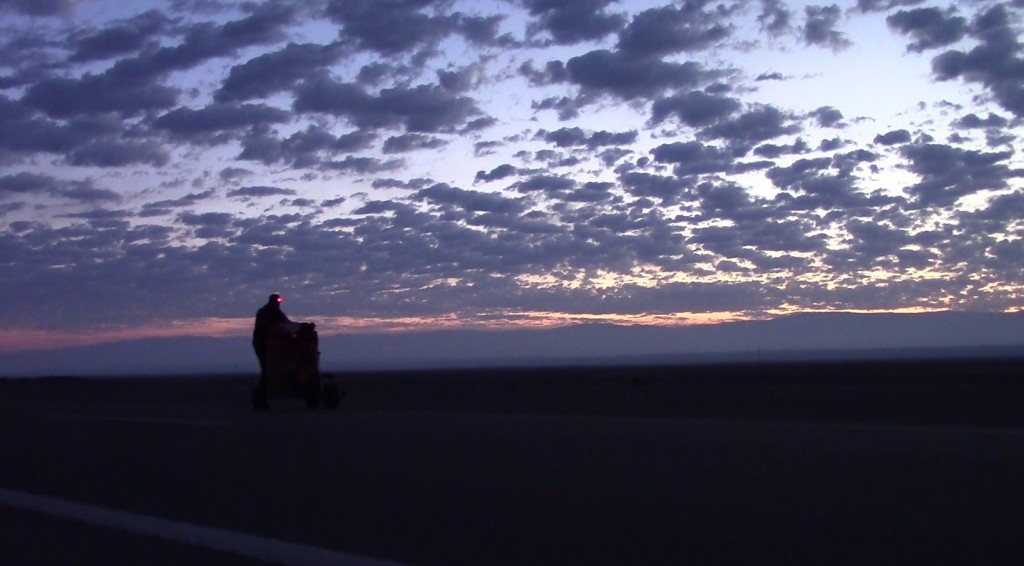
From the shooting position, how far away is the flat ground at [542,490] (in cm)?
825

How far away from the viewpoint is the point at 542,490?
10281 millimetres

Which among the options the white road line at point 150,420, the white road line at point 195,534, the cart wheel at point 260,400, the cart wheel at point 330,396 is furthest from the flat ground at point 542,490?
the cart wheel at point 330,396

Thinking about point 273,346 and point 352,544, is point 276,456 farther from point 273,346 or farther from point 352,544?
point 273,346

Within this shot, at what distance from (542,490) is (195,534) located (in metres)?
2.80

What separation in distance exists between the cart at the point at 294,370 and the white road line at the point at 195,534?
9.66m

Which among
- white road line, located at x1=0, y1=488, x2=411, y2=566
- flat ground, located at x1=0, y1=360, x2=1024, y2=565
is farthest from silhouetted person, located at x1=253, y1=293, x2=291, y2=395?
white road line, located at x1=0, y1=488, x2=411, y2=566

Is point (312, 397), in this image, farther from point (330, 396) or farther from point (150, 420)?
point (150, 420)

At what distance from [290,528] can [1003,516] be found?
5.27 metres

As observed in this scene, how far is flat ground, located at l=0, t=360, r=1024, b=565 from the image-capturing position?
825 cm

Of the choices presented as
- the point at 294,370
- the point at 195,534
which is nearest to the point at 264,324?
the point at 294,370

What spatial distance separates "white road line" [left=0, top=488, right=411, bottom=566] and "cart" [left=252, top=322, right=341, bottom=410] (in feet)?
31.7

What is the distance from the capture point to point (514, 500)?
9984 millimetres

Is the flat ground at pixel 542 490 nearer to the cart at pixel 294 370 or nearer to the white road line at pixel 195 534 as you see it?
the white road line at pixel 195 534

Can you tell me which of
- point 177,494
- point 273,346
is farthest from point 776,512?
point 273,346
